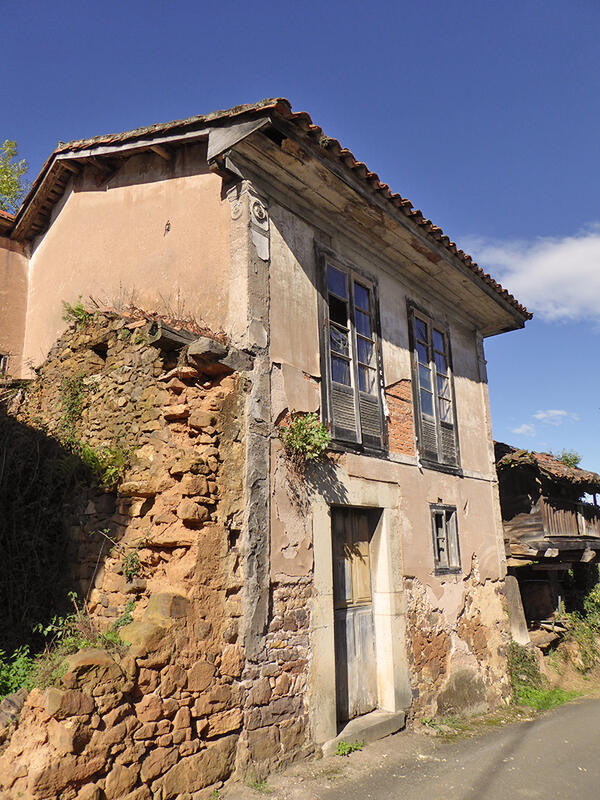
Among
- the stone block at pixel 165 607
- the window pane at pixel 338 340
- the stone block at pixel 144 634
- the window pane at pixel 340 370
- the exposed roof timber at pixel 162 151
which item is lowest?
the stone block at pixel 144 634

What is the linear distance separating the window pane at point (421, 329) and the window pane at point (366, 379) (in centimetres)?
166

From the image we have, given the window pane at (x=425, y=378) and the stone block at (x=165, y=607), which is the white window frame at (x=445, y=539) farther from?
the stone block at (x=165, y=607)

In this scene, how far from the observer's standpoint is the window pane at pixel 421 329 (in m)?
9.06

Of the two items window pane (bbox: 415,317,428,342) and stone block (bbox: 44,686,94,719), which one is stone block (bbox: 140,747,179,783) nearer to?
stone block (bbox: 44,686,94,719)

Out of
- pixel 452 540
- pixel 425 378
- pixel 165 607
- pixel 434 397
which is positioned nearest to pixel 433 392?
pixel 434 397

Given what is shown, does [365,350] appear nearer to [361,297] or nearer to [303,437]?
[361,297]

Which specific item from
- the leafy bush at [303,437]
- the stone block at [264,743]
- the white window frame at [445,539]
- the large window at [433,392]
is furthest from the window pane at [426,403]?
the stone block at [264,743]

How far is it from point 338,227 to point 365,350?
1607 millimetres

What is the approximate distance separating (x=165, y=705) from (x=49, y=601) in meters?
1.76

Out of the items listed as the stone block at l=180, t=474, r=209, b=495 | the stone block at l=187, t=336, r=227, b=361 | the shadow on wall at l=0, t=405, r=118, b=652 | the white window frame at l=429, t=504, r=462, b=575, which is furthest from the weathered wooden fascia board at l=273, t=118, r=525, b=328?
the shadow on wall at l=0, t=405, r=118, b=652

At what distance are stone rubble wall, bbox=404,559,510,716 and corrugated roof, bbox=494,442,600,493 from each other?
2.21m

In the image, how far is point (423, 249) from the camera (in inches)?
326

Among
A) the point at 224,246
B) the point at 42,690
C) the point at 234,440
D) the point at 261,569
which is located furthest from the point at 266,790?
the point at 224,246

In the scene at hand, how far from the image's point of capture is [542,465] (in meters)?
10.7
